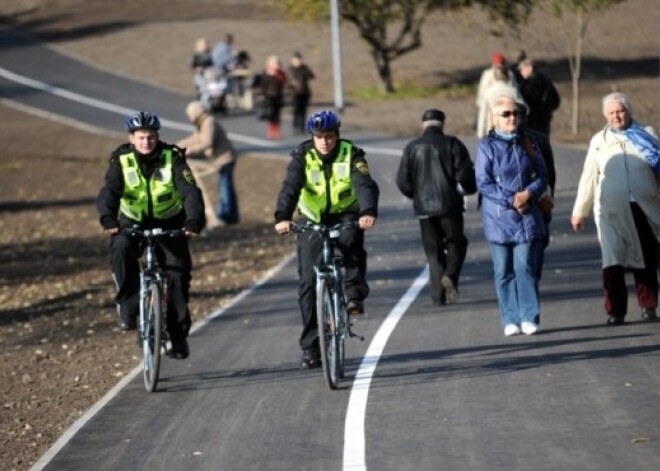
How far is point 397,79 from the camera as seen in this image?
182ft

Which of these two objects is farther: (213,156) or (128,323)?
(213,156)

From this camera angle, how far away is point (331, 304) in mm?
12797

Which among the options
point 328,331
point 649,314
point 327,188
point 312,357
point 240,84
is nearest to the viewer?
point 328,331

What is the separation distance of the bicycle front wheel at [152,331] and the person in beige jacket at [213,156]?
40.4 ft

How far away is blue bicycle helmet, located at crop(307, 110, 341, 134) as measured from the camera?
12.8 meters

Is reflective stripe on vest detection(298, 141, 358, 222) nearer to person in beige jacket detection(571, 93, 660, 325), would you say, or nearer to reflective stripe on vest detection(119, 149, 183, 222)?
reflective stripe on vest detection(119, 149, 183, 222)

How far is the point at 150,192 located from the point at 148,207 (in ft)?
0.36

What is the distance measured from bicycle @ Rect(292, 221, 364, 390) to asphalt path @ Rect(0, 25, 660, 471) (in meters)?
0.20

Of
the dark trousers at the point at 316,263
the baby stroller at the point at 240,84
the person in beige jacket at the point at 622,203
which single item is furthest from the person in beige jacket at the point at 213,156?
the baby stroller at the point at 240,84

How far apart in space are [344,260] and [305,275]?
0.29 m

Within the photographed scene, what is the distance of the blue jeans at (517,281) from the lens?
48.3ft

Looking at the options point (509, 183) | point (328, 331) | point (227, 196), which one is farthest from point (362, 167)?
point (227, 196)

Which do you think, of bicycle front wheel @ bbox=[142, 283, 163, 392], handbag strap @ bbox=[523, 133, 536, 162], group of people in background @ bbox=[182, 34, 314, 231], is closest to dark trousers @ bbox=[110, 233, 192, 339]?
bicycle front wheel @ bbox=[142, 283, 163, 392]

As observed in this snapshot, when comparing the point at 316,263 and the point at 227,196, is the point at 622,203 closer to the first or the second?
the point at 316,263
